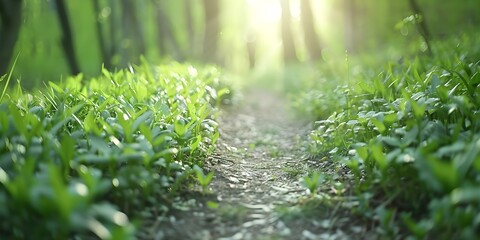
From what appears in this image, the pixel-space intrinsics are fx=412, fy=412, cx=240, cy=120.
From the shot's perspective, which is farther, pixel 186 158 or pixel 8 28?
pixel 8 28

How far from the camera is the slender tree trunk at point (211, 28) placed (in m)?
12.2

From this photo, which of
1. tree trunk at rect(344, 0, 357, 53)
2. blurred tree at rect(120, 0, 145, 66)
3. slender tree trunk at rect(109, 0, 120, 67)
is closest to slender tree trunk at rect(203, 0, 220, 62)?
blurred tree at rect(120, 0, 145, 66)

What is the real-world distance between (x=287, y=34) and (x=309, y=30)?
3305mm

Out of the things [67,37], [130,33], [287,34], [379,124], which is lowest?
[379,124]

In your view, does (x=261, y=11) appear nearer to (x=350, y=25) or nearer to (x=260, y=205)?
(x=350, y=25)

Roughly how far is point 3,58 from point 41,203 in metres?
5.31

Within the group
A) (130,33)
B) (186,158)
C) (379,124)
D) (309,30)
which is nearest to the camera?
(379,124)

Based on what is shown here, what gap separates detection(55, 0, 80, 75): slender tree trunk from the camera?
28.0 feet

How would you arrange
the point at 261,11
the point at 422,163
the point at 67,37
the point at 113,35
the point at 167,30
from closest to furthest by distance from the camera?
1. the point at 422,163
2. the point at 67,37
3. the point at 113,35
4. the point at 167,30
5. the point at 261,11

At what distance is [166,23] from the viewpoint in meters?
12.4

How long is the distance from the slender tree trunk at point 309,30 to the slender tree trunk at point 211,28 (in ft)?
9.70

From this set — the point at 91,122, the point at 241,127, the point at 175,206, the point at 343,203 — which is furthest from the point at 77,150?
the point at 241,127

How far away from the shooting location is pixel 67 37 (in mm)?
9016

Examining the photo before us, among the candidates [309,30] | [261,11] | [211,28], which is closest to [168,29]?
[211,28]
